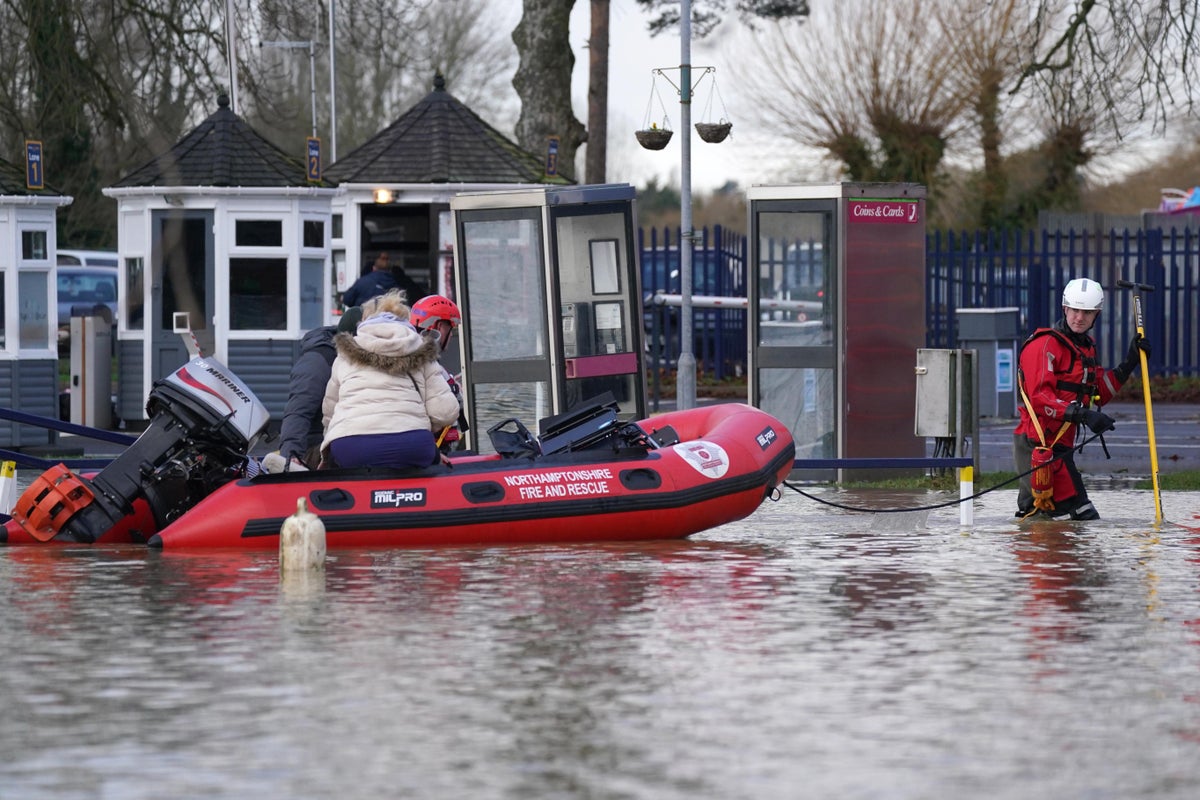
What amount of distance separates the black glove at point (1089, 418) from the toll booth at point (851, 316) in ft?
12.3

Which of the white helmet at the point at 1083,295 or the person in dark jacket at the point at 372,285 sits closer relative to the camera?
the white helmet at the point at 1083,295

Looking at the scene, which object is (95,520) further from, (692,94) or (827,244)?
(692,94)

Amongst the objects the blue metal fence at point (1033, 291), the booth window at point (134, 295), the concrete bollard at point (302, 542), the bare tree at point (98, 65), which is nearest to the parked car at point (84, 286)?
the bare tree at point (98, 65)

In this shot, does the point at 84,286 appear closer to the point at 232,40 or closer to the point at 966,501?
the point at 232,40

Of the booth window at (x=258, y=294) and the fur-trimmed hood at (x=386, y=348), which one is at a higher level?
the booth window at (x=258, y=294)

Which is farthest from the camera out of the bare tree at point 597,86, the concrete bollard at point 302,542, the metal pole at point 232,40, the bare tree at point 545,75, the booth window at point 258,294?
the bare tree at point 597,86

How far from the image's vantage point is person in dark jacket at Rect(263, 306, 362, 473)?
40.2 ft

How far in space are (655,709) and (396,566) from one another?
4272 millimetres

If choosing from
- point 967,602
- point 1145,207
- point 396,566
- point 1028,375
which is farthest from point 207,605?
point 1145,207

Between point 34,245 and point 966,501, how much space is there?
10.7 metres

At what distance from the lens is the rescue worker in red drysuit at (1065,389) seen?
13227 mm

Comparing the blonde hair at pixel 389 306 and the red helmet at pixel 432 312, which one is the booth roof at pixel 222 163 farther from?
the blonde hair at pixel 389 306

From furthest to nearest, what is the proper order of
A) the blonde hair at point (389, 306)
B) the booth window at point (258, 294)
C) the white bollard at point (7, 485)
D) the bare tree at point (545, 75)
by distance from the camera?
the bare tree at point (545, 75), the booth window at point (258, 294), the white bollard at point (7, 485), the blonde hair at point (389, 306)

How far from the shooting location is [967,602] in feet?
32.3
